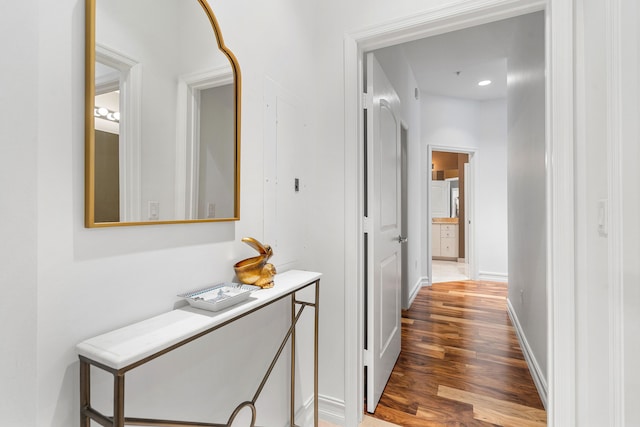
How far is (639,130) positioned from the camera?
2.78 feet

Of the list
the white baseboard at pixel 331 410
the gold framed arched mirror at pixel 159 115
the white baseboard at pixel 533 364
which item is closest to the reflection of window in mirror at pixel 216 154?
the gold framed arched mirror at pixel 159 115

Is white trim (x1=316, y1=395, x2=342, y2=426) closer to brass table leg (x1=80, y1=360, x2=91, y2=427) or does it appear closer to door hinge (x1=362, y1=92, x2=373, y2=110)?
brass table leg (x1=80, y1=360, x2=91, y2=427)

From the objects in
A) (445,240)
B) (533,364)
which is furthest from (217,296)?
(445,240)

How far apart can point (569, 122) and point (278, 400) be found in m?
1.79

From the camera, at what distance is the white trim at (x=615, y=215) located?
0.95 metres

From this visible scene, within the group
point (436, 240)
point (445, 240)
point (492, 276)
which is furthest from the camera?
point (436, 240)

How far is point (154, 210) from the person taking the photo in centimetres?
87

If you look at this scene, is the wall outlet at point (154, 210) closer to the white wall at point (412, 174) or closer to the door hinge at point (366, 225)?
the door hinge at point (366, 225)

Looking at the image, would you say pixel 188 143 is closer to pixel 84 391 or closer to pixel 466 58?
pixel 84 391

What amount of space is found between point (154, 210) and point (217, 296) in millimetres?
314

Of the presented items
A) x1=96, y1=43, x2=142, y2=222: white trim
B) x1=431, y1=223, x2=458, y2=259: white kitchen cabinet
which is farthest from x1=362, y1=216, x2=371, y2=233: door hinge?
x1=431, y1=223, x2=458, y2=259: white kitchen cabinet

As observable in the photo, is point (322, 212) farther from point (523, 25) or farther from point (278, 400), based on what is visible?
point (523, 25)

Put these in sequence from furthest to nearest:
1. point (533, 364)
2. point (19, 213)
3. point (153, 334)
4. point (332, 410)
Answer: point (533, 364)
point (332, 410)
point (153, 334)
point (19, 213)

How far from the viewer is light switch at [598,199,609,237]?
1.04m
